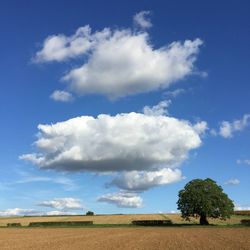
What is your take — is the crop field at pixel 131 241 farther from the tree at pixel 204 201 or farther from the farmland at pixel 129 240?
the tree at pixel 204 201

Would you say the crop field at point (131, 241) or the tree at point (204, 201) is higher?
the tree at point (204, 201)

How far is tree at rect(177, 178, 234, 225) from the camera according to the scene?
11250cm

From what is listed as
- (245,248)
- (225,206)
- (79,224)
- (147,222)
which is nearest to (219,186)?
(225,206)

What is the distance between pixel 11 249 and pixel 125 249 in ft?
34.8

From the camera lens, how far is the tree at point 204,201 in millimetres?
112500

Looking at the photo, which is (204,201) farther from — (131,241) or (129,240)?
(131,241)

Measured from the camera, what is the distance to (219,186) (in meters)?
118

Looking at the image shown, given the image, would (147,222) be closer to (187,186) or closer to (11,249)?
(187,186)

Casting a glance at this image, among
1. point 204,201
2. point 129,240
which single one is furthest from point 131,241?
point 204,201

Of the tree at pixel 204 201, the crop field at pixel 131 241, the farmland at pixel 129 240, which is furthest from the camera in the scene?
the tree at pixel 204 201

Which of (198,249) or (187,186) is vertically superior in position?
(187,186)

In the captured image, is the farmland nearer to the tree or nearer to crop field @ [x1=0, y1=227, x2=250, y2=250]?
crop field @ [x1=0, y1=227, x2=250, y2=250]

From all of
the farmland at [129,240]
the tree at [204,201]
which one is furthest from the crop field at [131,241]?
the tree at [204,201]

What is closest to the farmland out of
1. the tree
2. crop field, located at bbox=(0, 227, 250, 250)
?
crop field, located at bbox=(0, 227, 250, 250)
